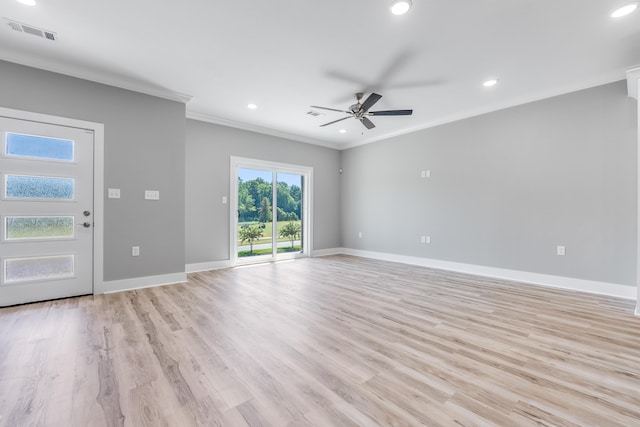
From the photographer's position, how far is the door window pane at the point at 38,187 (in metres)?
3.12

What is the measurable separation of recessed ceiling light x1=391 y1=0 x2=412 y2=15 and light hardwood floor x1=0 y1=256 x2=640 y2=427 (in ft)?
9.08

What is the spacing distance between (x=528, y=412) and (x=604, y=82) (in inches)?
170

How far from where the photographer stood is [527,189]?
421 cm

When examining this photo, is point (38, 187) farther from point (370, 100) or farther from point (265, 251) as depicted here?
point (370, 100)

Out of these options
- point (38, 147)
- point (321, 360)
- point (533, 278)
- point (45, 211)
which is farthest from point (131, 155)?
point (533, 278)

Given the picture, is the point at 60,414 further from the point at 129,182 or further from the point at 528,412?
the point at 129,182

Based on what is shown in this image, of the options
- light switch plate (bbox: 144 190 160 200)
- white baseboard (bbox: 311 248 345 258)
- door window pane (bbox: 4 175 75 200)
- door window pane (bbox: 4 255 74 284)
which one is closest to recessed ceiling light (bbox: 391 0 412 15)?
light switch plate (bbox: 144 190 160 200)

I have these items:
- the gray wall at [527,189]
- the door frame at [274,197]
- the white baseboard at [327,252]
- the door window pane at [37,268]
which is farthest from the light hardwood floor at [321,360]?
the white baseboard at [327,252]

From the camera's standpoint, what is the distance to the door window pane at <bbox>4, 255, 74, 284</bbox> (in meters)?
3.09

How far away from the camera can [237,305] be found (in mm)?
3152

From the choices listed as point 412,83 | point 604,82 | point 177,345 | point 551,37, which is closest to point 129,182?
point 177,345

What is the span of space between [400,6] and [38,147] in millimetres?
4243

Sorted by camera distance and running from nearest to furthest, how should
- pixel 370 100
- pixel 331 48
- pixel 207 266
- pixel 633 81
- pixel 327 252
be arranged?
pixel 331 48, pixel 633 81, pixel 370 100, pixel 207 266, pixel 327 252

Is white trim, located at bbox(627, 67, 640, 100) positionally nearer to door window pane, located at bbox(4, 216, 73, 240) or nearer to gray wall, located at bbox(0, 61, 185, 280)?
gray wall, located at bbox(0, 61, 185, 280)
